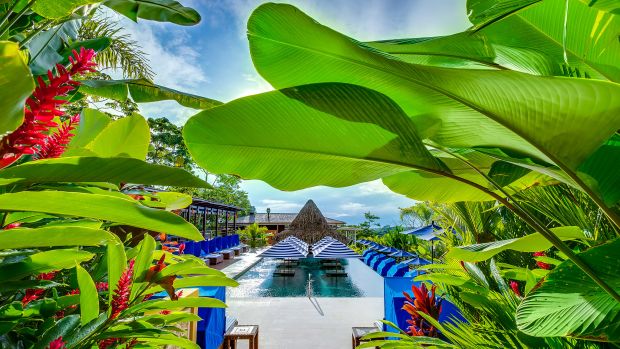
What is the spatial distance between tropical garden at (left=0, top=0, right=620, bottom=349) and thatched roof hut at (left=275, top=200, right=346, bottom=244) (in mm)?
27266

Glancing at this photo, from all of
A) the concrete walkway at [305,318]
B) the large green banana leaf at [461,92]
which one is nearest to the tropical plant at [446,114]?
the large green banana leaf at [461,92]

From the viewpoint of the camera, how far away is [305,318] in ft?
25.4

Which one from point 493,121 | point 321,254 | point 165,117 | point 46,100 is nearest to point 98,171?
point 46,100

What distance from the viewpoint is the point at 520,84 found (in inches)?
21.5

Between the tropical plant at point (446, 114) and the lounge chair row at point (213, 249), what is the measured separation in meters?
12.4

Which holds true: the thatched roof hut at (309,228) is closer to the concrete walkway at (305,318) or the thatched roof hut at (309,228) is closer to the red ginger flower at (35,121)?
the concrete walkway at (305,318)

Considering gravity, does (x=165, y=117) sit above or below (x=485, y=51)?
above

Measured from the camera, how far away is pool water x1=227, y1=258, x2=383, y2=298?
1082cm

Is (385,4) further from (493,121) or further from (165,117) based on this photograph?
(165,117)

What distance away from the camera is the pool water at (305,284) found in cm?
1082

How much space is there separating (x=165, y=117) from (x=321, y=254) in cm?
1718

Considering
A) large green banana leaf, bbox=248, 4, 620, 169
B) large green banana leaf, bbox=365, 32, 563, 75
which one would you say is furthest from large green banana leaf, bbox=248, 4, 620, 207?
large green banana leaf, bbox=365, 32, 563, 75

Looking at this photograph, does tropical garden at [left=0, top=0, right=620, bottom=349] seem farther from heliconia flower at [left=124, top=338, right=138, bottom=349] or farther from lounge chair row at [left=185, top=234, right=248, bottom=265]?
lounge chair row at [left=185, top=234, right=248, bottom=265]

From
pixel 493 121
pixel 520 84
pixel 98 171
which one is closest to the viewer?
pixel 98 171
